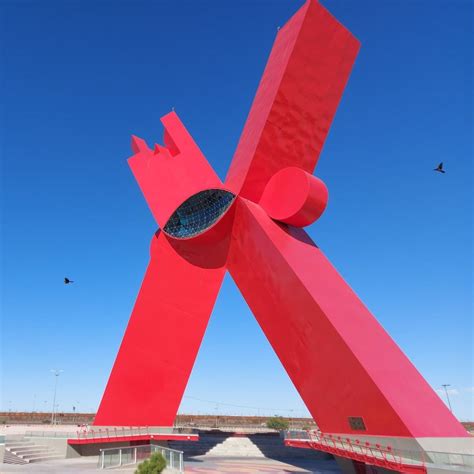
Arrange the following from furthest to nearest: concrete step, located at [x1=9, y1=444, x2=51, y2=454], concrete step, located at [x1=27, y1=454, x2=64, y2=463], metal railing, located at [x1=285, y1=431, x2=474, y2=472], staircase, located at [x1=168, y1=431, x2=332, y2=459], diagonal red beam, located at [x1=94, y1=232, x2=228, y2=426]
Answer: staircase, located at [x1=168, y1=431, x2=332, y2=459] < diagonal red beam, located at [x1=94, y1=232, x2=228, y2=426] < concrete step, located at [x1=9, y1=444, x2=51, y2=454] < concrete step, located at [x1=27, y1=454, x2=64, y2=463] < metal railing, located at [x1=285, y1=431, x2=474, y2=472]

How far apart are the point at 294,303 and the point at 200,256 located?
6102 millimetres

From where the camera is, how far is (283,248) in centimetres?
1408

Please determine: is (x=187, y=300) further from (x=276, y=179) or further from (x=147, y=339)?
(x=276, y=179)

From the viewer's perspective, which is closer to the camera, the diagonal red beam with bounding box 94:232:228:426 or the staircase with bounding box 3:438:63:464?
the staircase with bounding box 3:438:63:464

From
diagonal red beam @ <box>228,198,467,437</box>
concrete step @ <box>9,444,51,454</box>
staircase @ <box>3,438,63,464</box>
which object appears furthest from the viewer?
concrete step @ <box>9,444,51,454</box>

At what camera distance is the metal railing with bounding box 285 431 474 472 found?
8617 mm

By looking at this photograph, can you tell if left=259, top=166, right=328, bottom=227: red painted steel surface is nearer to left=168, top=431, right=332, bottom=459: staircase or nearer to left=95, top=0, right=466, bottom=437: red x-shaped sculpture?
left=95, top=0, right=466, bottom=437: red x-shaped sculpture

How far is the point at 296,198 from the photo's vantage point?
15086mm

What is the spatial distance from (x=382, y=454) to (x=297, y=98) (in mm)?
11805

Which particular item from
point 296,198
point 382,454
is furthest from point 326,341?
point 296,198

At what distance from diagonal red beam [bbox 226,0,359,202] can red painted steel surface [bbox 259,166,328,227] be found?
0.73 metres

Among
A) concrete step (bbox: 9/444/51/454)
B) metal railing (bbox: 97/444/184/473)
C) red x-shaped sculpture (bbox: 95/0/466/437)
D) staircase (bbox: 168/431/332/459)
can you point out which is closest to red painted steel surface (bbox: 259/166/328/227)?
red x-shaped sculpture (bbox: 95/0/466/437)

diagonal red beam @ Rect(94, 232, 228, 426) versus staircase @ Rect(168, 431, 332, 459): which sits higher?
diagonal red beam @ Rect(94, 232, 228, 426)

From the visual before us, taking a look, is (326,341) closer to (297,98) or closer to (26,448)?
(297,98)
